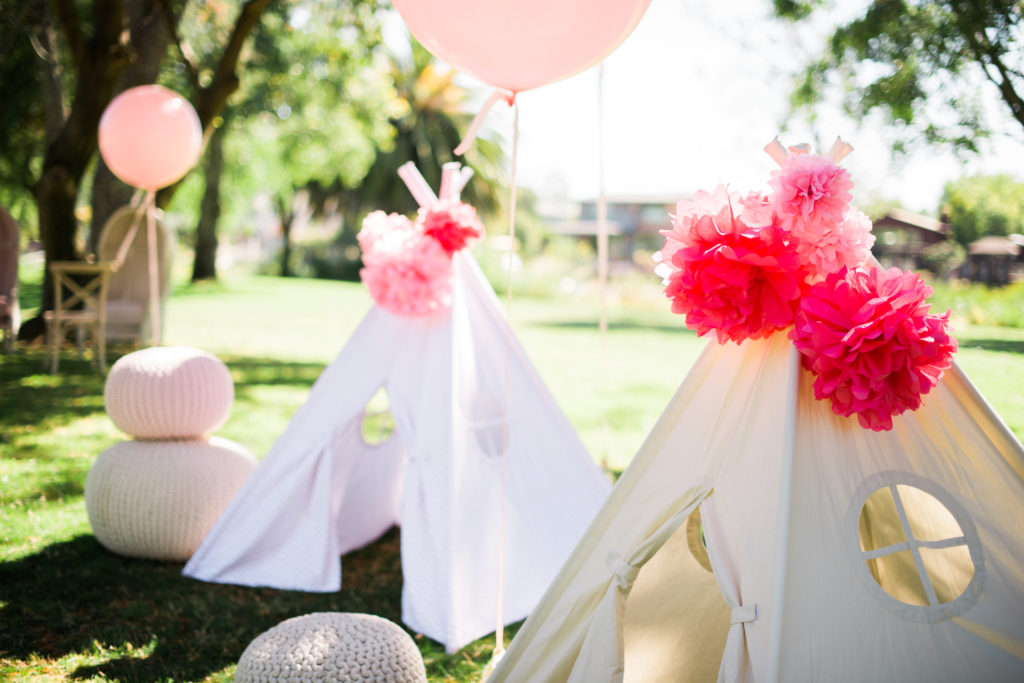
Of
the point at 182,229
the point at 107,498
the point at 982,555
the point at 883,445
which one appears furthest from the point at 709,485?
the point at 182,229

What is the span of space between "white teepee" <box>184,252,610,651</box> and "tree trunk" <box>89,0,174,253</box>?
7.76 metres

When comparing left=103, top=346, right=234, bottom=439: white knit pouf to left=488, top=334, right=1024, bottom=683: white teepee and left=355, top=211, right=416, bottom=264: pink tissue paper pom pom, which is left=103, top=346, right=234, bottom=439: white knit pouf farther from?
left=488, top=334, right=1024, bottom=683: white teepee

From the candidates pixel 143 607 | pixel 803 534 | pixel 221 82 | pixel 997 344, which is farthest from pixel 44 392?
pixel 997 344

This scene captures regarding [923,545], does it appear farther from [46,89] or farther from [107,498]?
[46,89]

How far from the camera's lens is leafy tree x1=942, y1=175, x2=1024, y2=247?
557cm

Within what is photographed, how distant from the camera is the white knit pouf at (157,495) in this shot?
3.83m

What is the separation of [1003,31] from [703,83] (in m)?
5.71

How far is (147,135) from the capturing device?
23.5 ft

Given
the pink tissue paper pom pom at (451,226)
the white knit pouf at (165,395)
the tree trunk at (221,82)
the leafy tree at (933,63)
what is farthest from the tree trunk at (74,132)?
the leafy tree at (933,63)

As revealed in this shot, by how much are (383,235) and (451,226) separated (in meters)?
0.34

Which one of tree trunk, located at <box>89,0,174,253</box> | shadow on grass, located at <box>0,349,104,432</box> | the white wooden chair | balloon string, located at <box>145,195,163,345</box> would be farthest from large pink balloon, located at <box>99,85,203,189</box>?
tree trunk, located at <box>89,0,174,253</box>

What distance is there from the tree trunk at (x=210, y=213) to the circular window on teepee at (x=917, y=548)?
18.0 m

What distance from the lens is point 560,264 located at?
25.2 m

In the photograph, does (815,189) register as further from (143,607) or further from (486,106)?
(143,607)
